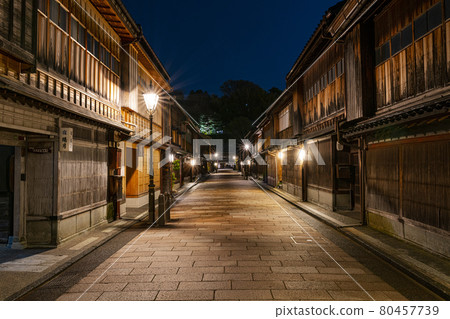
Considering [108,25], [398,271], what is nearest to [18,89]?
[108,25]

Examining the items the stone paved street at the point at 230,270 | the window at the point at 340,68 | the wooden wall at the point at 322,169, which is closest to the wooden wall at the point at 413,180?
the stone paved street at the point at 230,270

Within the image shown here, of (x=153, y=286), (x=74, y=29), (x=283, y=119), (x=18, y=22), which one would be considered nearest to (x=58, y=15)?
(x=74, y=29)

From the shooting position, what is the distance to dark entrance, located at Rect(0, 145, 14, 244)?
859 cm

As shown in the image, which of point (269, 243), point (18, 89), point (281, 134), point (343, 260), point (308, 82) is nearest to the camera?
point (18, 89)

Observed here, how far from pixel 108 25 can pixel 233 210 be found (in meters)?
11.6

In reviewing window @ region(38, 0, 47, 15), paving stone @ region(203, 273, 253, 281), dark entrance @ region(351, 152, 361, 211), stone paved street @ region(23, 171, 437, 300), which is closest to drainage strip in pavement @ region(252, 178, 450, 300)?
stone paved street @ region(23, 171, 437, 300)

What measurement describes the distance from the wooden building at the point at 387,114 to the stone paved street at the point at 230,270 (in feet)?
7.09

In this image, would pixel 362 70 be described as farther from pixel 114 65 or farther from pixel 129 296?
pixel 114 65

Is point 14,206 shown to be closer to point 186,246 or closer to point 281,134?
point 186,246

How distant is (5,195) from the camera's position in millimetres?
18656

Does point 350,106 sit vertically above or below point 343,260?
above

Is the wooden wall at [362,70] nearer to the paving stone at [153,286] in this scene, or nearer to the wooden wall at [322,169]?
the wooden wall at [322,169]

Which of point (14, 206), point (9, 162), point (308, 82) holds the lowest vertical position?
point (14, 206)

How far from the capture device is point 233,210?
16062mm
